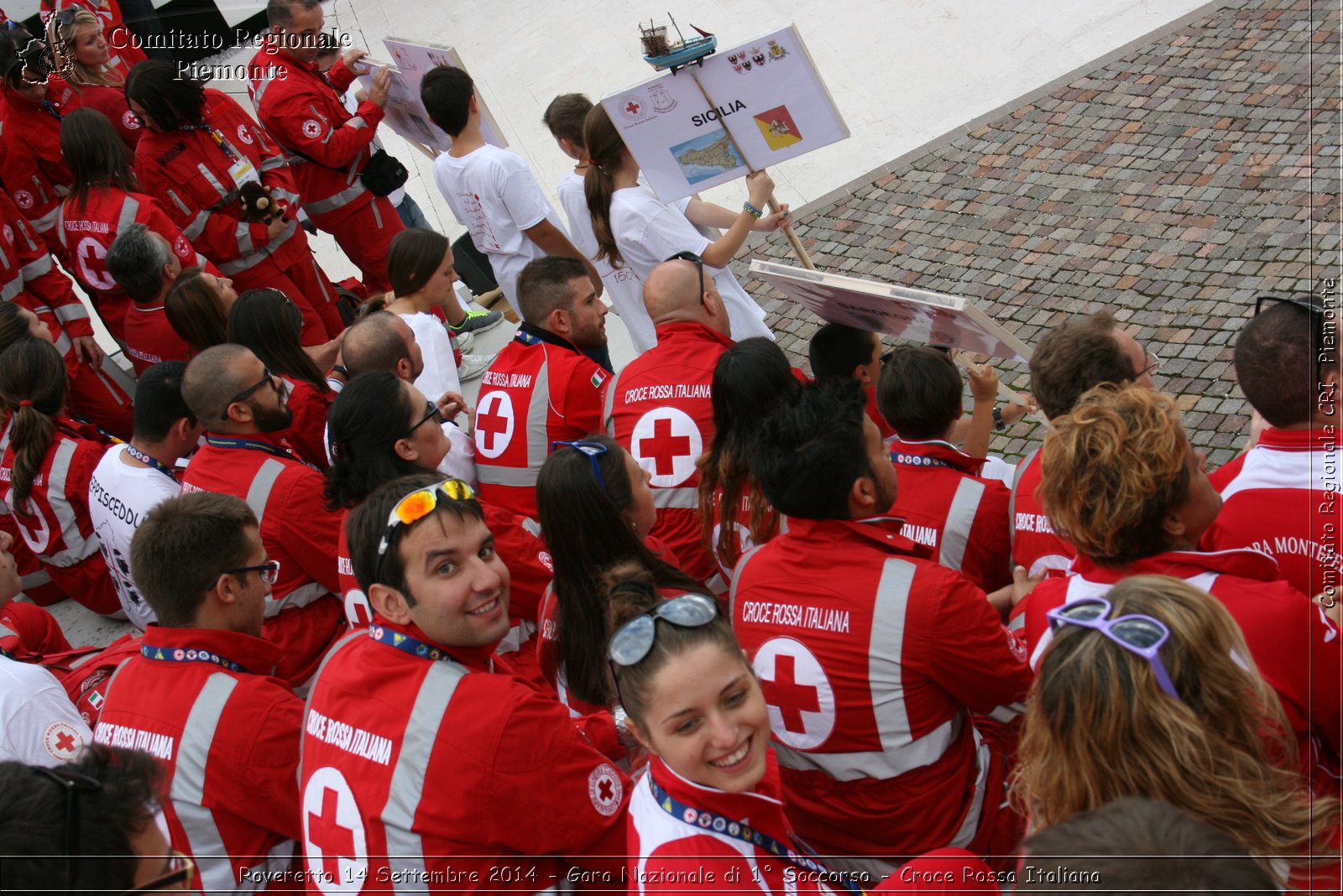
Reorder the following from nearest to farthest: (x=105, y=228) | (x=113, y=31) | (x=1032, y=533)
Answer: (x=1032, y=533)
(x=105, y=228)
(x=113, y=31)

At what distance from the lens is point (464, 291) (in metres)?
8.57

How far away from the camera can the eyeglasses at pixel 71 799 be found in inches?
84.8

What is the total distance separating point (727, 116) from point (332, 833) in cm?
356

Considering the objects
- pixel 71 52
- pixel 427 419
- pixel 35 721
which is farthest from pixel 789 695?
pixel 71 52

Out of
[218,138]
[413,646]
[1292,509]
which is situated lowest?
[1292,509]

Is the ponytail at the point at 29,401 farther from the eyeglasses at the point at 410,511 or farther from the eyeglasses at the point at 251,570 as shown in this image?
the eyeglasses at the point at 410,511

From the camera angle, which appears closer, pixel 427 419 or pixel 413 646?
pixel 413 646

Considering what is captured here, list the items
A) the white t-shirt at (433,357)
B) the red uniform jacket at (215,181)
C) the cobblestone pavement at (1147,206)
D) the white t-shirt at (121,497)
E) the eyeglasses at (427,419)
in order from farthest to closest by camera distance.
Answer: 1. the red uniform jacket at (215,181)
2. the cobblestone pavement at (1147,206)
3. the white t-shirt at (433,357)
4. the white t-shirt at (121,497)
5. the eyeglasses at (427,419)

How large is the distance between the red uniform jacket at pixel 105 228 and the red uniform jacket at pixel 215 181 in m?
0.45

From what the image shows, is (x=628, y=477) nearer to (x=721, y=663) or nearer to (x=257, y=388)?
(x=721, y=663)

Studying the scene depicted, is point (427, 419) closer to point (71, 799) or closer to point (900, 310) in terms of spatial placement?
point (900, 310)

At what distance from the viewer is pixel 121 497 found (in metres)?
4.52

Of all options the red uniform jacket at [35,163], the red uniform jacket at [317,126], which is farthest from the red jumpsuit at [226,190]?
the red uniform jacket at [35,163]

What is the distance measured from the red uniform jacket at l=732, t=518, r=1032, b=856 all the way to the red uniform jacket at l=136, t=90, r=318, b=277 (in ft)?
16.3
